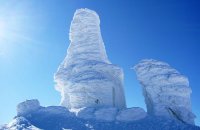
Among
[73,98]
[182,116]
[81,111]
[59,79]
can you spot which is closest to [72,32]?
[59,79]

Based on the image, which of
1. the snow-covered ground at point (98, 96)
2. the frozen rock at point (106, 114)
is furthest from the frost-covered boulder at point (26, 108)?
the frozen rock at point (106, 114)

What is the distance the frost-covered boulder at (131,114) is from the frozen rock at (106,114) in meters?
0.95

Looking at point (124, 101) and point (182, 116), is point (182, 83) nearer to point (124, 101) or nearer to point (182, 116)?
point (182, 116)

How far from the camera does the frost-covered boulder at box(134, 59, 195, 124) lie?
223 ft

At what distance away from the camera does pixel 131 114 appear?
61875 millimetres

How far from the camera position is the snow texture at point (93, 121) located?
185ft

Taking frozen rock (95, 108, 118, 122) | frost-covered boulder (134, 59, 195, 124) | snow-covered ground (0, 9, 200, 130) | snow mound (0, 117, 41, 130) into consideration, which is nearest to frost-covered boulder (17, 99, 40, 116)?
snow-covered ground (0, 9, 200, 130)

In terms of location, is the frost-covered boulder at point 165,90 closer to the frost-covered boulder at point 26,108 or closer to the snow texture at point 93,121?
the snow texture at point 93,121

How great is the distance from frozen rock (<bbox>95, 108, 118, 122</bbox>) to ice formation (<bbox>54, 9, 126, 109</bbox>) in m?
4.39

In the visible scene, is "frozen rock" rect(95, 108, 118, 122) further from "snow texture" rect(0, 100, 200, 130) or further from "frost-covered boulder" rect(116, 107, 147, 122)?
"frost-covered boulder" rect(116, 107, 147, 122)

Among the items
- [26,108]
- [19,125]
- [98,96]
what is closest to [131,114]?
[98,96]

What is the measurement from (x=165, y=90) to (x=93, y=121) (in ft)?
56.8

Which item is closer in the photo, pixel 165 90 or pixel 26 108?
pixel 26 108

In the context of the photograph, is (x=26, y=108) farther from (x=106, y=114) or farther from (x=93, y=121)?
(x=106, y=114)
